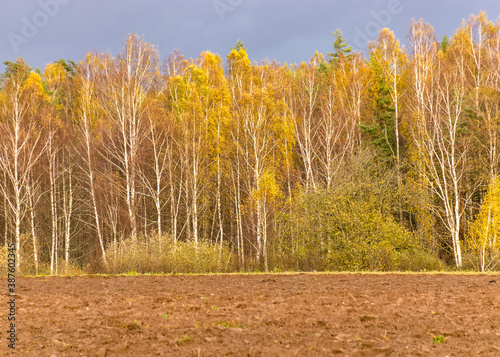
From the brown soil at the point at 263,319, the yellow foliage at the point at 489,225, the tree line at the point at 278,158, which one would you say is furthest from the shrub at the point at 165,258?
the yellow foliage at the point at 489,225

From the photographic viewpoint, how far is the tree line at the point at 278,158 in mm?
20703

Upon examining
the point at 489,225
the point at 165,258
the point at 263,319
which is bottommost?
A: the point at 263,319

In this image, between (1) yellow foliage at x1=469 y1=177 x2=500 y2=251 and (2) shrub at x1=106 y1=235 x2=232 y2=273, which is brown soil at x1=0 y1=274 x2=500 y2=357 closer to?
(2) shrub at x1=106 y1=235 x2=232 y2=273

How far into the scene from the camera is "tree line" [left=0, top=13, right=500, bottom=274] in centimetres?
2070

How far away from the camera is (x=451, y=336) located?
6.71 m

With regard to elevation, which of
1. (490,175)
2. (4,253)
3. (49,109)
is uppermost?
(49,109)

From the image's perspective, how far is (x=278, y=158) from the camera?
2831 cm

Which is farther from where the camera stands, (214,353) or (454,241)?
(454,241)

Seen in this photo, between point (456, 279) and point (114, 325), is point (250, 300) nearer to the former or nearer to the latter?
point (114, 325)

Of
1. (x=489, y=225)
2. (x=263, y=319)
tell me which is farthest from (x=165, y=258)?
(x=489, y=225)

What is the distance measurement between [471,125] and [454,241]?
7.86m

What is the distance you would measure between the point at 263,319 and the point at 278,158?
20698 mm

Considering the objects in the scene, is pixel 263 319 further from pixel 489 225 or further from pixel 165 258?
pixel 489 225

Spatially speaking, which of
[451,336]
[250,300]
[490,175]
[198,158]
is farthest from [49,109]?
[451,336]
